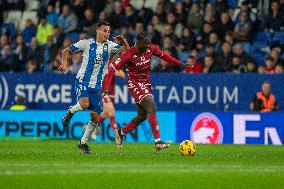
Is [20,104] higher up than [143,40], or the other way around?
[143,40]

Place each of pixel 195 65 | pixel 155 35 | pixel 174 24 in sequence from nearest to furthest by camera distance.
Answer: pixel 195 65, pixel 155 35, pixel 174 24

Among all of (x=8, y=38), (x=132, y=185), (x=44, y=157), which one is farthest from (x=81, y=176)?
(x=8, y=38)

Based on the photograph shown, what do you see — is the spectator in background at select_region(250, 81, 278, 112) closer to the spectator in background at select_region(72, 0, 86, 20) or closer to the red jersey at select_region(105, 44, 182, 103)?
the red jersey at select_region(105, 44, 182, 103)

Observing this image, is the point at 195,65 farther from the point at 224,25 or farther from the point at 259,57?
the point at 259,57

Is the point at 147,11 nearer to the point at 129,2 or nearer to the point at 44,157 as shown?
the point at 129,2

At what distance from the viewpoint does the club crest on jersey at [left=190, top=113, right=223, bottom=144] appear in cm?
2219

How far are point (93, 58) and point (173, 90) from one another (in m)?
6.65

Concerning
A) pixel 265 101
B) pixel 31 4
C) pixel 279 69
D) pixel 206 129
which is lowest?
pixel 206 129

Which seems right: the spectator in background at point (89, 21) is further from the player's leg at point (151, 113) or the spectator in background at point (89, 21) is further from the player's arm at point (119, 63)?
the player's leg at point (151, 113)

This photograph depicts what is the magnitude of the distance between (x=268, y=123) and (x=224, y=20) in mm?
3914

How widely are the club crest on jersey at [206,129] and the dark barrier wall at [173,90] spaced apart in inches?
29.9

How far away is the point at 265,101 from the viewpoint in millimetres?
22469

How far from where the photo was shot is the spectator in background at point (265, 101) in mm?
22375

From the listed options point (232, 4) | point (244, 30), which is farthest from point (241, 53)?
point (232, 4)
